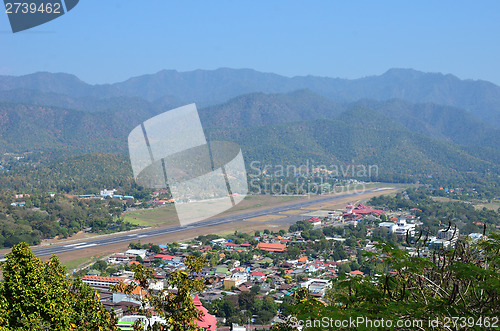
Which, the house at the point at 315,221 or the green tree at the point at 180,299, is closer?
the green tree at the point at 180,299

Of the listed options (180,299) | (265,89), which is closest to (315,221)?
(180,299)

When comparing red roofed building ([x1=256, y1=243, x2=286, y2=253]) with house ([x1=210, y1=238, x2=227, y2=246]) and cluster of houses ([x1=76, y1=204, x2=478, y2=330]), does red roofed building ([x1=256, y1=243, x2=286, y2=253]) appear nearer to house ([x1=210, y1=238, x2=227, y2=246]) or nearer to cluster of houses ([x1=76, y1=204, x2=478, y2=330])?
cluster of houses ([x1=76, y1=204, x2=478, y2=330])

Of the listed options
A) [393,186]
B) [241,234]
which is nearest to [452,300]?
[241,234]

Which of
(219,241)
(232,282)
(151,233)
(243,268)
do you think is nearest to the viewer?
(232,282)

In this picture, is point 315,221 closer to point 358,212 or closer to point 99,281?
point 358,212

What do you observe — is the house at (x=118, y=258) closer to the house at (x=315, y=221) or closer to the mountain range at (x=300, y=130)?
the house at (x=315, y=221)

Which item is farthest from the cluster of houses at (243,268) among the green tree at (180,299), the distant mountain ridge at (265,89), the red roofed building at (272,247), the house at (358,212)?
the distant mountain ridge at (265,89)

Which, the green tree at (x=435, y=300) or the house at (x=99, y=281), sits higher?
the green tree at (x=435, y=300)

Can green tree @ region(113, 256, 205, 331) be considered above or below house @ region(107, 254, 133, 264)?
above

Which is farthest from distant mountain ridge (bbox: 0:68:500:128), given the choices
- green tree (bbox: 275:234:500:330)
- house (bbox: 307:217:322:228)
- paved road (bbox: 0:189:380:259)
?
green tree (bbox: 275:234:500:330)

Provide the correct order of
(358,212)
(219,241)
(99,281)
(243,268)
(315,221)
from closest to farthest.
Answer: (99,281)
(243,268)
(219,241)
(315,221)
(358,212)

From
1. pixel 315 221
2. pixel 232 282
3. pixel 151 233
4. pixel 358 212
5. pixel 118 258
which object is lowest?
pixel 358 212
